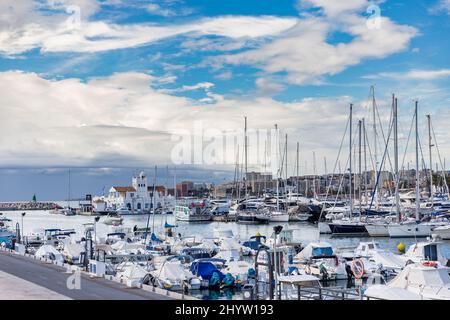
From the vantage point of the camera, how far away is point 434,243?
4272 centimetres

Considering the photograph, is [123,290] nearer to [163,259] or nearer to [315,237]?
[163,259]

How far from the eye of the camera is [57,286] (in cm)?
2597

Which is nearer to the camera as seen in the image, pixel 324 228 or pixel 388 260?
pixel 388 260

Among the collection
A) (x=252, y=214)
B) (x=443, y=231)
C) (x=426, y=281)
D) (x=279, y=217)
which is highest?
(x=426, y=281)

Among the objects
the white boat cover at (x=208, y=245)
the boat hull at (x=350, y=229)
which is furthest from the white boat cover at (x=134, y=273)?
the boat hull at (x=350, y=229)

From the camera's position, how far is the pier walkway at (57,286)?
2331 cm

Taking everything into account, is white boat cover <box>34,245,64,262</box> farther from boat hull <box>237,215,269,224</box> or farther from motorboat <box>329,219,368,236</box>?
boat hull <box>237,215,269,224</box>

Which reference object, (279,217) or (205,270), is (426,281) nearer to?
(205,270)

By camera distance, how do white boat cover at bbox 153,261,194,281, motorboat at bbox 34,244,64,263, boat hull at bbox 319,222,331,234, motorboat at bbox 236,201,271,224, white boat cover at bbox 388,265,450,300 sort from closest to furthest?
white boat cover at bbox 388,265,450,300
white boat cover at bbox 153,261,194,281
motorboat at bbox 34,244,64,263
boat hull at bbox 319,222,331,234
motorboat at bbox 236,201,271,224

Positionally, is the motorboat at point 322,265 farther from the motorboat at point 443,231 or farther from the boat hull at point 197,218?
the boat hull at point 197,218

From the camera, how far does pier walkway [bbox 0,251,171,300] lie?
23.3 meters

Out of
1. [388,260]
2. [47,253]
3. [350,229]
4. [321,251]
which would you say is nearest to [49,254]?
[47,253]

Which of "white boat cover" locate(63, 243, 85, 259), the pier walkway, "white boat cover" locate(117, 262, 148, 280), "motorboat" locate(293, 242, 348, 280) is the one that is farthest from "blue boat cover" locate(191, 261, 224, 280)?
"white boat cover" locate(63, 243, 85, 259)

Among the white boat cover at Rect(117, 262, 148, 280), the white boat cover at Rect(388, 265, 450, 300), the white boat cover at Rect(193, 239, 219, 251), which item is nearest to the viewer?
the white boat cover at Rect(388, 265, 450, 300)
